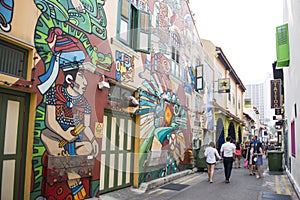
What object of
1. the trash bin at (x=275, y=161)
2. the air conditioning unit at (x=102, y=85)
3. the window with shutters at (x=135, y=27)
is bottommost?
the trash bin at (x=275, y=161)

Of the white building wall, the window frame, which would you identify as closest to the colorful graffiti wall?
the window frame

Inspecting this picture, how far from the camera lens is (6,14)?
4711 millimetres

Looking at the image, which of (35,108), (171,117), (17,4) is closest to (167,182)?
(171,117)

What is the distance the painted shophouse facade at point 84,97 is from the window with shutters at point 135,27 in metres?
0.03

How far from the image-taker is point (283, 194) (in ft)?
28.4

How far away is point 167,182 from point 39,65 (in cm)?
667

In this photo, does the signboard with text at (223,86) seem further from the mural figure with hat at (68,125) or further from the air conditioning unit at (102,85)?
the mural figure with hat at (68,125)

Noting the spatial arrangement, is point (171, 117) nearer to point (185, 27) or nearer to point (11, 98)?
point (185, 27)

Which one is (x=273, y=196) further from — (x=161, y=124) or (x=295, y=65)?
(x=161, y=124)

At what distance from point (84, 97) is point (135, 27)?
3500 mm

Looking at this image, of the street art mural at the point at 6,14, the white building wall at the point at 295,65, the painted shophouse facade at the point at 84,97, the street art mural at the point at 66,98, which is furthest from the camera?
the white building wall at the point at 295,65

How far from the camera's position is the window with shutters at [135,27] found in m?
8.42

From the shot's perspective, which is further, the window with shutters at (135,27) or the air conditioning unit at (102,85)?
the window with shutters at (135,27)

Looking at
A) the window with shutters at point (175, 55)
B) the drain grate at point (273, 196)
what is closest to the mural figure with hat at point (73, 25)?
the window with shutters at point (175, 55)
